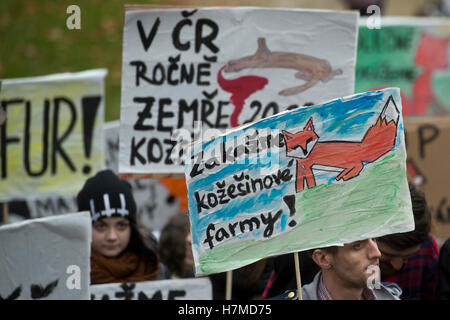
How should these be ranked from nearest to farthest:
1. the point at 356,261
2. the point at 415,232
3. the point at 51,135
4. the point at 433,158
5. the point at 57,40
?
the point at 356,261
the point at 415,232
the point at 51,135
the point at 433,158
the point at 57,40

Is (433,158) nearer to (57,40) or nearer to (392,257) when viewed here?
(392,257)

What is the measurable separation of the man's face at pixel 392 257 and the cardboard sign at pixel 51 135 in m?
2.46

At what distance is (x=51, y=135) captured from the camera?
6336mm

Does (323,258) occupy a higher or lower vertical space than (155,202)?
lower

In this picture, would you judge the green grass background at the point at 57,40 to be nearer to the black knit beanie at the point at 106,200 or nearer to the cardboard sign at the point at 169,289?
the black knit beanie at the point at 106,200

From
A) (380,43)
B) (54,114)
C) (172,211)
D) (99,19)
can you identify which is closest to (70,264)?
(54,114)

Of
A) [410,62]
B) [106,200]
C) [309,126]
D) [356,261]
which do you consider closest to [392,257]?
[356,261]

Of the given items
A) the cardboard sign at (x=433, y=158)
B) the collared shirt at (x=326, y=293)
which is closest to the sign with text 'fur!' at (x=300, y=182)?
the collared shirt at (x=326, y=293)

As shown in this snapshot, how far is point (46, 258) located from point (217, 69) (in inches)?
64.4

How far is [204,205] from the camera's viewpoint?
4000 mm

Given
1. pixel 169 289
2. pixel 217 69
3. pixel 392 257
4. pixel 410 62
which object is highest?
pixel 410 62

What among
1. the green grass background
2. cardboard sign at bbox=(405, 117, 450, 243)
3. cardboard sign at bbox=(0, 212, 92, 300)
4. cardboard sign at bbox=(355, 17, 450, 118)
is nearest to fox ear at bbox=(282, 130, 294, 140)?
cardboard sign at bbox=(0, 212, 92, 300)

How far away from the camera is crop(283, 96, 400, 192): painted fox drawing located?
398 centimetres
